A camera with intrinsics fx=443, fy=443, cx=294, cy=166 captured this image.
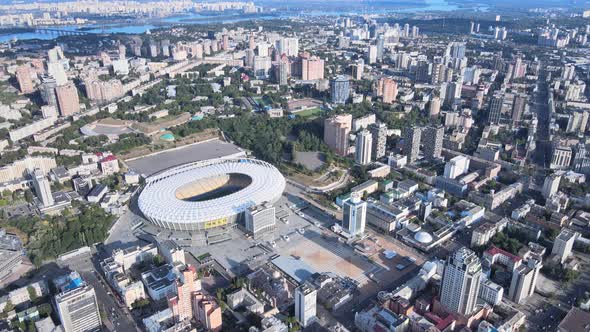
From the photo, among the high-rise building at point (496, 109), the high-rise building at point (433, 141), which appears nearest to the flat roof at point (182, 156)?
the high-rise building at point (433, 141)

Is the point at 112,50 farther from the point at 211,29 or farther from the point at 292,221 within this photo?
the point at 292,221

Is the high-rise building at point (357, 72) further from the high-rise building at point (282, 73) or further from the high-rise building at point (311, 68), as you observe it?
the high-rise building at point (282, 73)

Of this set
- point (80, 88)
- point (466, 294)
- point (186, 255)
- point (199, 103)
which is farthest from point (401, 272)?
point (80, 88)

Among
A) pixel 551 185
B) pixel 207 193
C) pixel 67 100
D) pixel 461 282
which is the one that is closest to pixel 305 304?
pixel 461 282

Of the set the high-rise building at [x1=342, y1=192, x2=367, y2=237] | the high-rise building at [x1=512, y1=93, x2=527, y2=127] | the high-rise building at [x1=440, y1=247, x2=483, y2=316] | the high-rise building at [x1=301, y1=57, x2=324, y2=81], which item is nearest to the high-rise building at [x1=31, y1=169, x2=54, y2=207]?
the high-rise building at [x1=342, y1=192, x2=367, y2=237]

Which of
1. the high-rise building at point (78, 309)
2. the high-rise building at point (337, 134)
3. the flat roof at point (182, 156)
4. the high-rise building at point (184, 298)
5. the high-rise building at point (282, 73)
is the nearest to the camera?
the high-rise building at point (78, 309)

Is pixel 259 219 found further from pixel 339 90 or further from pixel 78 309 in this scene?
pixel 339 90
